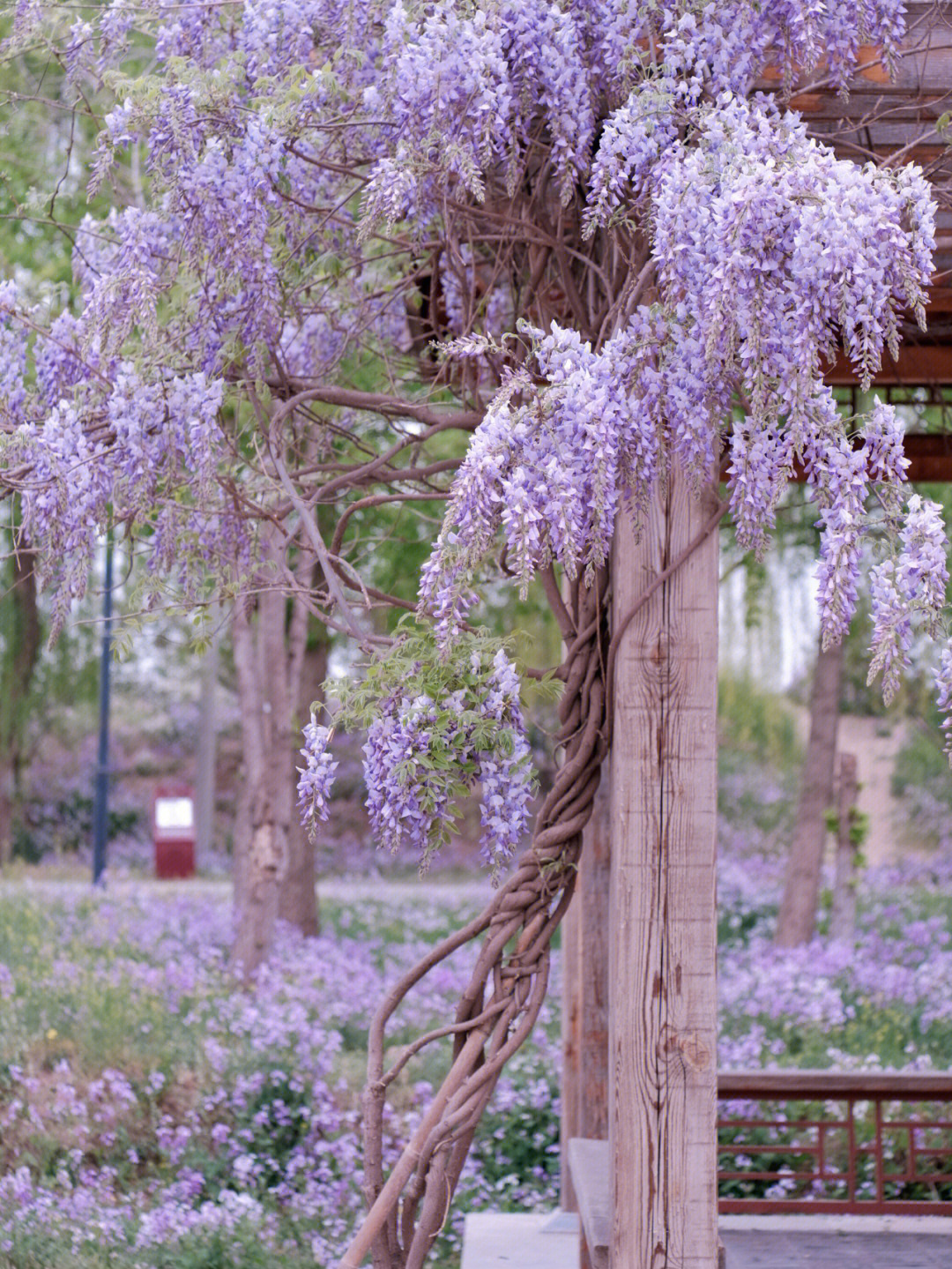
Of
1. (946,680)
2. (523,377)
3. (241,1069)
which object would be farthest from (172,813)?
(946,680)

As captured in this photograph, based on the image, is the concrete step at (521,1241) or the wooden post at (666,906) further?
the concrete step at (521,1241)

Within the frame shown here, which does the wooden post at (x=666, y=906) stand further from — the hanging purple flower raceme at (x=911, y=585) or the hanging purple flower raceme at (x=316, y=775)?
the hanging purple flower raceme at (x=316, y=775)

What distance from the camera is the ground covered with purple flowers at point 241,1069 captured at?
4.86 metres

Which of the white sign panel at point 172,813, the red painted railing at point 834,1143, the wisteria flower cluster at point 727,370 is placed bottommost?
the red painted railing at point 834,1143

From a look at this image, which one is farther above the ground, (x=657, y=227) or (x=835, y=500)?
(x=657, y=227)

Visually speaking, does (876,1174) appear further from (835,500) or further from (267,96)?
(267,96)

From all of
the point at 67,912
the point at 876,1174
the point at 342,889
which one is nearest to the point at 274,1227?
the point at 876,1174

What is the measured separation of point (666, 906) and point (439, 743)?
1.67 ft

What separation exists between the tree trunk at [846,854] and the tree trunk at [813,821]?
15 centimetres

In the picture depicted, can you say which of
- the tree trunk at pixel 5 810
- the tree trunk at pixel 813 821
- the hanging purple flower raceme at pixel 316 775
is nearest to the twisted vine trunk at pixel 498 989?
the hanging purple flower raceme at pixel 316 775

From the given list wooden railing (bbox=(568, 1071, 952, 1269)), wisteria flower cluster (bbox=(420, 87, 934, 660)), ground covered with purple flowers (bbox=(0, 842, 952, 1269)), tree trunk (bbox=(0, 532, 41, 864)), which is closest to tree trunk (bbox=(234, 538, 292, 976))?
ground covered with purple flowers (bbox=(0, 842, 952, 1269))

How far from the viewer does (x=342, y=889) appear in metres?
14.7

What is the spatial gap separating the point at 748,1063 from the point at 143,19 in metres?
5.35

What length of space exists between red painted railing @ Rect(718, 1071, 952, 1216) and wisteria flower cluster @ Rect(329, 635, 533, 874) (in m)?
2.51
